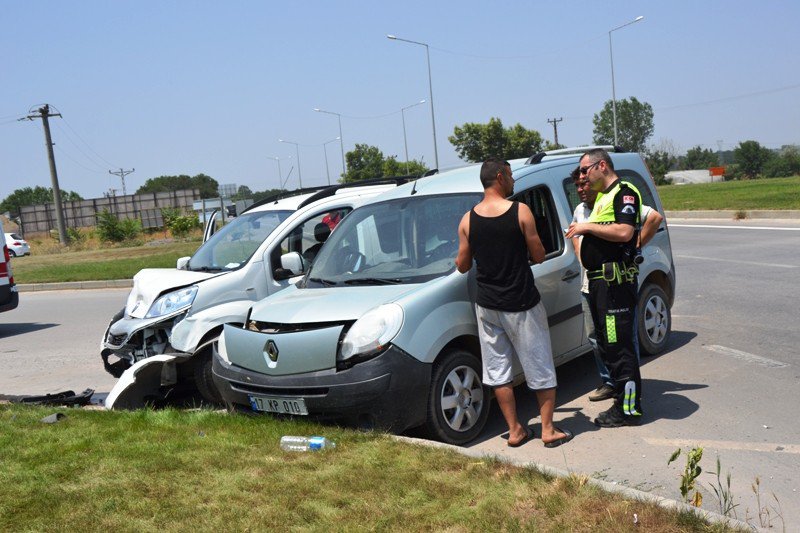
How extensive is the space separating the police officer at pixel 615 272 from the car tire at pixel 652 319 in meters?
1.76

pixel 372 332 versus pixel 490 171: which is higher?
pixel 490 171

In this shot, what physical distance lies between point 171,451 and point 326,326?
1225mm

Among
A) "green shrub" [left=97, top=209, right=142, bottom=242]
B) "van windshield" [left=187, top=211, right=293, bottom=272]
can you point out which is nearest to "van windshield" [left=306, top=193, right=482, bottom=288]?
"van windshield" [left=187, top=211, right=293, bottom=272]

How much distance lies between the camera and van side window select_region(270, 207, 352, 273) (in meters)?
8.27

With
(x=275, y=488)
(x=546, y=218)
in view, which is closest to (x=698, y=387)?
(x=546, y=218)

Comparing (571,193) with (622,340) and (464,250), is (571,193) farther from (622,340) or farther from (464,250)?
(464,250)

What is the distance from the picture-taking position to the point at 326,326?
5598 millimetres

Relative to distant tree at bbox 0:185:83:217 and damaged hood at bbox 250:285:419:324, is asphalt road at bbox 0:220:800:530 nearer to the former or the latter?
damaged hood at bbox 250:285:419:324

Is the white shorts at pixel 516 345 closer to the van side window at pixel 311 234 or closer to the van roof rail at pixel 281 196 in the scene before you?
the van side window at pixel 311 234

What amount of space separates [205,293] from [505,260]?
3.27m

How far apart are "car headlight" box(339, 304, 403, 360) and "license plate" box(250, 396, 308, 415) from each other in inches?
17.1

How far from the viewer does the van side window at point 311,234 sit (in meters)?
8.27

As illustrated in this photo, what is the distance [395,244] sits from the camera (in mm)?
6496

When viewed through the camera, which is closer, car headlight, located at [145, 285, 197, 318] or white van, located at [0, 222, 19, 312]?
car headlight, located at [145, 285, 197, 318]
